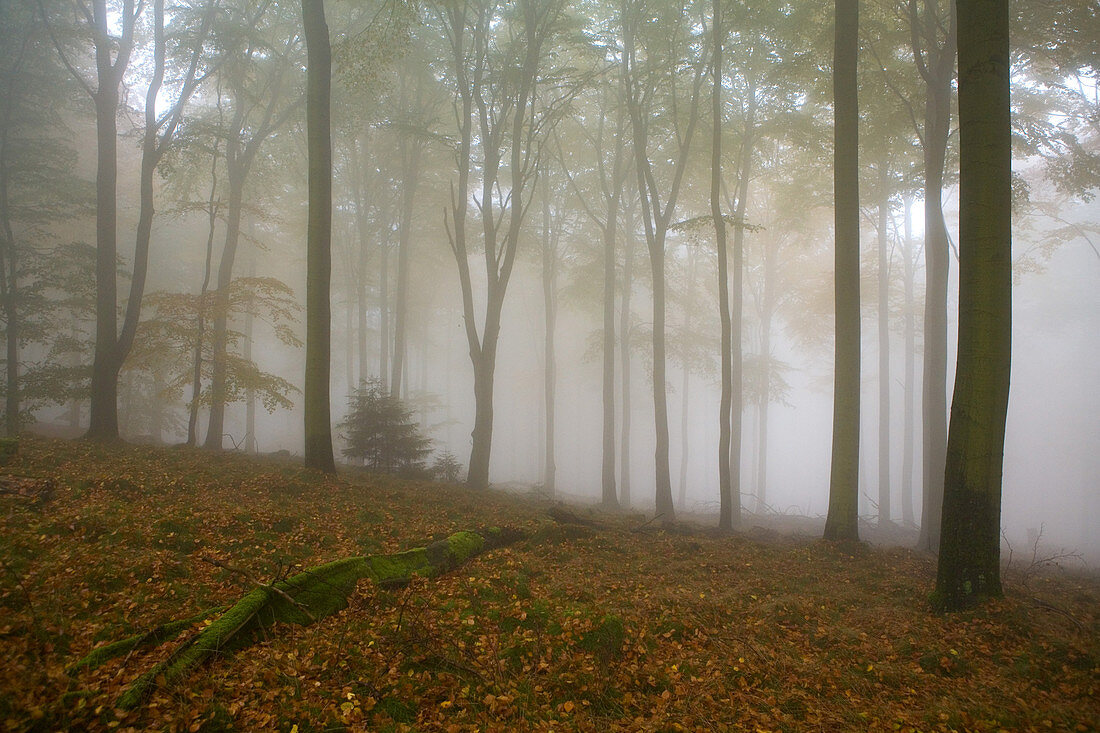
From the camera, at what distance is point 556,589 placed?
6172 mm

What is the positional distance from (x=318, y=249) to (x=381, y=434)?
558 centimetres

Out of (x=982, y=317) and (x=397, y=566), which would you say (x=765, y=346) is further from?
(x=397, y=566)

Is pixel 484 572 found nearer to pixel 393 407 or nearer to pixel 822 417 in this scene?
pixel 393 407

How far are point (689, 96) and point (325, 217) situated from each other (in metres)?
11.3

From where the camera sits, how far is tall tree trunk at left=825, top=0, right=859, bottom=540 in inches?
380

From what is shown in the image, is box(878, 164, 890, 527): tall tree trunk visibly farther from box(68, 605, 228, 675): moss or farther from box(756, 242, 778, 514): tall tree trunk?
box(68, 605, 228, 675): moss

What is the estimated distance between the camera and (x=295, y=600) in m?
4.56

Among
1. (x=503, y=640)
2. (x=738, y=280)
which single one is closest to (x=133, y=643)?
(x=503, y=640)

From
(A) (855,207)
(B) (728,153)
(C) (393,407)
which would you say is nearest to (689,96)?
(B) (728,153)

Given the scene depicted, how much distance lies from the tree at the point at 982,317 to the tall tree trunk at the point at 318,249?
33.0 ft

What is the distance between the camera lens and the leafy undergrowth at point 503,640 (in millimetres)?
3520

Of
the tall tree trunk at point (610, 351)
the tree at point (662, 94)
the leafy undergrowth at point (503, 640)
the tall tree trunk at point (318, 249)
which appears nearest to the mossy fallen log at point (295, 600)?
the leafy undergrowth at point (503, 640)

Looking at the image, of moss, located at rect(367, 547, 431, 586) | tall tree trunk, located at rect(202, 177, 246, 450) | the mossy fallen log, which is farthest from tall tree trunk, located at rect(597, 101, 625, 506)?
moss, located at rect(367, 547, 431, 586)

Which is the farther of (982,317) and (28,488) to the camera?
(28,488)
